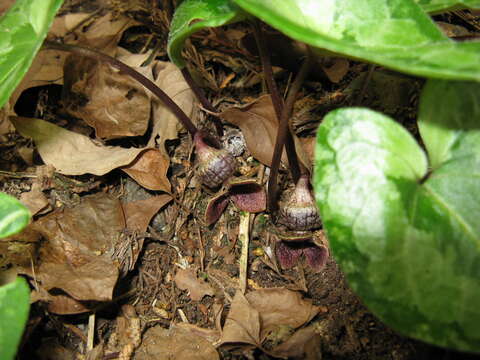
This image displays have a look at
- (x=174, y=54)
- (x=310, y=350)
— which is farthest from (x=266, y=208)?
(x=174, y=54)

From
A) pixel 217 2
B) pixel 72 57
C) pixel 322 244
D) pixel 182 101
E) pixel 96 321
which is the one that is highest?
pixel 217 2

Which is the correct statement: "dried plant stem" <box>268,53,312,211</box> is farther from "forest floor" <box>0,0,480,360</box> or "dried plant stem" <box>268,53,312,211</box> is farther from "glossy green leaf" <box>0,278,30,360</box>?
"glossy green leaf" <box>0,278,30,360</box>

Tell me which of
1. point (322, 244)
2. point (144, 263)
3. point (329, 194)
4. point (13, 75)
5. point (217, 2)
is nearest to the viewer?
point (329, 194)

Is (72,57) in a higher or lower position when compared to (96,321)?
higher

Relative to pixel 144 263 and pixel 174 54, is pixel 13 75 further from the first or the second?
pixel 144 263

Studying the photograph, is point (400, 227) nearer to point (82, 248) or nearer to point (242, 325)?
point (242, 325)

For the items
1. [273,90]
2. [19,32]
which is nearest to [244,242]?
[273,90]

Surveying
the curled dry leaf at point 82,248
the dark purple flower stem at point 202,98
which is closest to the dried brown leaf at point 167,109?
the dark purple flower stem at point 202,98

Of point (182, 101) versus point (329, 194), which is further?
point (182, 101)
